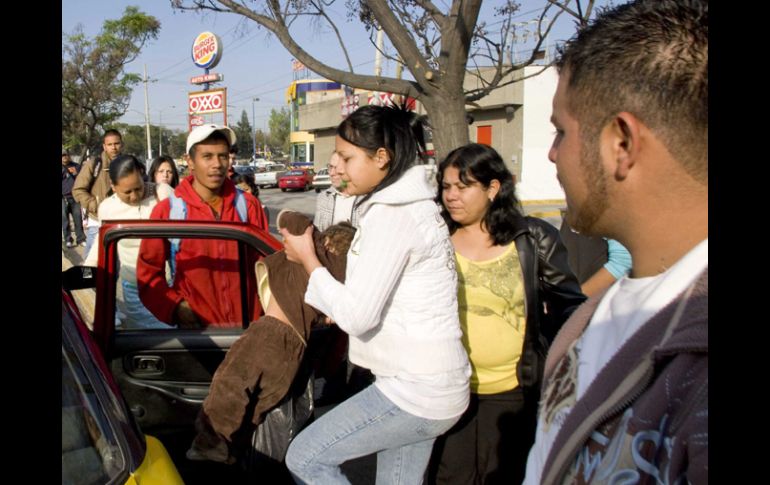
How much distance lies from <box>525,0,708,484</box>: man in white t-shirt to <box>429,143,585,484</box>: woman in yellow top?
1376 millimetres

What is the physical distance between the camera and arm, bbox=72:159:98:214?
21.9ft

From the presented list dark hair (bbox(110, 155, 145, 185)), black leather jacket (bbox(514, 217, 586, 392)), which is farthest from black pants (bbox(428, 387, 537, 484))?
dark hair (bbox(110, 155, 145, 185))

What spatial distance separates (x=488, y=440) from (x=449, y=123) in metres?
2.75

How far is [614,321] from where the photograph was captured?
1.02 m

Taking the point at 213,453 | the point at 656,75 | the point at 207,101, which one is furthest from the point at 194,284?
the point at 207,101

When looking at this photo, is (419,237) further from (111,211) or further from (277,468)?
(111,211)

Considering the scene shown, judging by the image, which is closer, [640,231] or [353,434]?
[640,231]

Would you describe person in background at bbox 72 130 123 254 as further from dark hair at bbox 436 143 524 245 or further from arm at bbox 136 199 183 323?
dark hair at bbox 436 143 524 245

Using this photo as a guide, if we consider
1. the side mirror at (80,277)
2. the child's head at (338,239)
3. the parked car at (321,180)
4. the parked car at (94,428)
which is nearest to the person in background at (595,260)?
the child's head at (338,239)

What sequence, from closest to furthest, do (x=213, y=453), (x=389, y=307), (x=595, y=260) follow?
1. (x=389, y=307)
2. (x=213, y=453)
3. (x=595, y=260)

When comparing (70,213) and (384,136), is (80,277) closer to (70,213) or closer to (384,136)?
(384,136)

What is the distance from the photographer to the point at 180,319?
312 centimetres

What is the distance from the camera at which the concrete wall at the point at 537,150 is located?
79.1 feet
